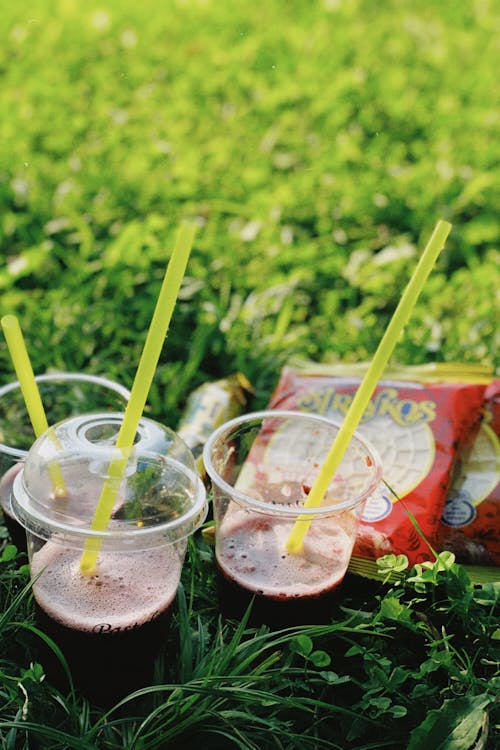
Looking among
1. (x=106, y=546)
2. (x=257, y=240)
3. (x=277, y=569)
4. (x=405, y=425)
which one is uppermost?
(x=106, y=546)

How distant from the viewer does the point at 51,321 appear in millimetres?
2596

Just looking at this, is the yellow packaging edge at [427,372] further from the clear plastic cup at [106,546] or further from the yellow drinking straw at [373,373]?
the clear plastic cup at [106,546]

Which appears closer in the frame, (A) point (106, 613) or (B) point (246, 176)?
(A) point (106, 613)

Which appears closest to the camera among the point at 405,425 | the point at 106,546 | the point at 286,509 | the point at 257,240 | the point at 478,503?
the point at 106,546

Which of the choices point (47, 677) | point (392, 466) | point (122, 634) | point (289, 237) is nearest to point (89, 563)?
point (122, 634)

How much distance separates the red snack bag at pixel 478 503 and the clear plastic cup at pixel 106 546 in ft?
2.19

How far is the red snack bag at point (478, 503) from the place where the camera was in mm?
1791

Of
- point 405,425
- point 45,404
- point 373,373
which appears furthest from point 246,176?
point 373,373

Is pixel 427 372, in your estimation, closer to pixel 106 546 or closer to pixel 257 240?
pixel 106 546

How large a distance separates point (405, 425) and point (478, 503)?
0.81 ft

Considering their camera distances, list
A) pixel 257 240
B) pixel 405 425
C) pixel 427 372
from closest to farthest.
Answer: pixel 405 425 → pixel 427 372 → pixel 257 240

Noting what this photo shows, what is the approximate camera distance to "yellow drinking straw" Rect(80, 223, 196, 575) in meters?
1.25

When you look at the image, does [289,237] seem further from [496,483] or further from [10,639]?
[10,639]

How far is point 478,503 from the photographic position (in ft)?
6.04
